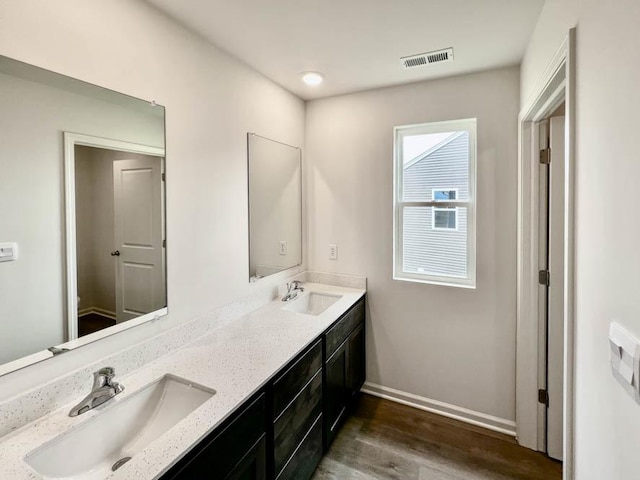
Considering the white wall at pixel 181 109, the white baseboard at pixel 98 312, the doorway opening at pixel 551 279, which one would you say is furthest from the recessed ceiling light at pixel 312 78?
the white baseboard at pixel 98 312

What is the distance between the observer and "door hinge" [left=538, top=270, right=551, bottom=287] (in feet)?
6.47

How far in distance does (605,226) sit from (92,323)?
70.8 inches

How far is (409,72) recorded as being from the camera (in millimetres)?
2250

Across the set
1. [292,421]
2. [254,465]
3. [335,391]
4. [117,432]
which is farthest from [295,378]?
[117,432]

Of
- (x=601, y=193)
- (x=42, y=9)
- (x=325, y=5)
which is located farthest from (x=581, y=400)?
(x=42, y=9)

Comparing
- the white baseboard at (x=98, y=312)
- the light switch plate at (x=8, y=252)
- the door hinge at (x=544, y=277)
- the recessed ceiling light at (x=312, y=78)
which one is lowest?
the white baseboard at (x=98, y=312)

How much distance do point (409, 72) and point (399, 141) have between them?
1.66ft

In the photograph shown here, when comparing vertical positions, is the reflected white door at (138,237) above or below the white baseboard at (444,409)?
above

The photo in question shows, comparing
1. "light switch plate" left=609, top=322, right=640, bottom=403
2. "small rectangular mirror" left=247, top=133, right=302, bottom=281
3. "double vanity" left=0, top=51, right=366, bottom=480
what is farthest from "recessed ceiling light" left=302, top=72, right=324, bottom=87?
"light switch plate" left=609, top=322, right=640, bottom=403

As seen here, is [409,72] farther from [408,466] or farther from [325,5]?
[408,466]

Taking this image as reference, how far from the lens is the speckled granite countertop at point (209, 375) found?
93 centimetres

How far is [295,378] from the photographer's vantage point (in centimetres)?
159

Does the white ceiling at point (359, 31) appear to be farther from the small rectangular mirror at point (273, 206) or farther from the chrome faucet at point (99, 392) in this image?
the chrome faucet at point (99, 392)

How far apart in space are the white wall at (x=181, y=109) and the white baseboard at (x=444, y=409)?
1.33 meters
